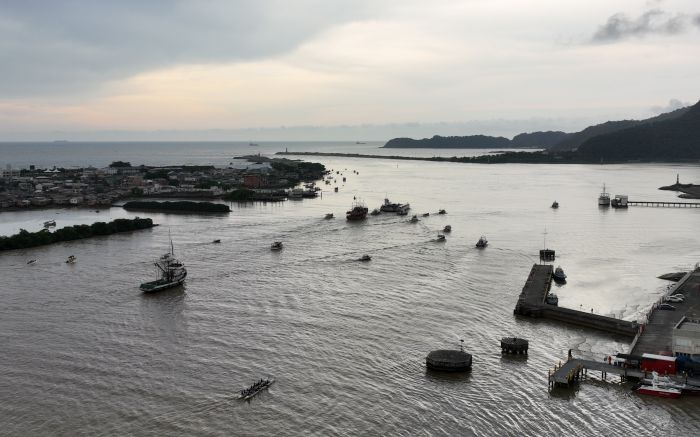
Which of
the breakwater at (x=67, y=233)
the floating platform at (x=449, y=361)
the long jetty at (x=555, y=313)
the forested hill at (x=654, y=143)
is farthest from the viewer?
the forested hill at (x=654, y=143)

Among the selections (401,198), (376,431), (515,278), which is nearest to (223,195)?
(401,198)

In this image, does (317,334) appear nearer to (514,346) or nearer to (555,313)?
(514,346)

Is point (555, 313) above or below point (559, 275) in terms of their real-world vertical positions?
below

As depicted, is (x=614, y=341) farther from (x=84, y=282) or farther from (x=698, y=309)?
(x=84, y=282)

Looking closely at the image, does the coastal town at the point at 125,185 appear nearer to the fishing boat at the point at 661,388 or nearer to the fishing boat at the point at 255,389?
the fishing boat at the point at 255,389

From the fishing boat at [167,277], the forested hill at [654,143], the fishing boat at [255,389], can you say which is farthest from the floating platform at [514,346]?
the forested hill at [654,143]

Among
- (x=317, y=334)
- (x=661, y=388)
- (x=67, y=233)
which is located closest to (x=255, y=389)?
(x=317, y=334)
